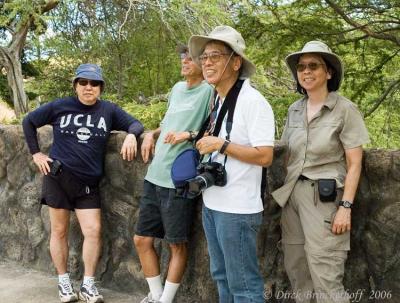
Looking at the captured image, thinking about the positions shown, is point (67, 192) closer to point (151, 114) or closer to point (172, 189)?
point (172, 189)

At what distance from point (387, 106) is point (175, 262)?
15.1 feet

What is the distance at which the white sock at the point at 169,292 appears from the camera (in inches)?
132

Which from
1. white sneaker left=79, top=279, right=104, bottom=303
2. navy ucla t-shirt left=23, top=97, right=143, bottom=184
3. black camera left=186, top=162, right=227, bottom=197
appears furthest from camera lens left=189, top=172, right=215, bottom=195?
white sneaker left=79, top=279, right=104, bottom=303

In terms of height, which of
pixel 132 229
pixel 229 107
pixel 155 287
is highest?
pixel 229 107

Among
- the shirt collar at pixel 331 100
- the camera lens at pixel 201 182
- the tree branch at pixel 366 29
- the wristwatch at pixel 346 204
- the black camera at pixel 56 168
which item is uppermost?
the tree branch at pixel 366 29

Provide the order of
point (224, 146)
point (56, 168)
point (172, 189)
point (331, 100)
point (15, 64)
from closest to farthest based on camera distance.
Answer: point (224, 146), point (331, 100), point (172, 189), point (56, 168), point (15, 64)

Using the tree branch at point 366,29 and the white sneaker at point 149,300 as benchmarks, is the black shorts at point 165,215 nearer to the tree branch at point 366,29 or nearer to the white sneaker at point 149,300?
the white sneaker at point 149,300

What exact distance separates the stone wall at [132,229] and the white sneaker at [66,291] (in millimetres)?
324

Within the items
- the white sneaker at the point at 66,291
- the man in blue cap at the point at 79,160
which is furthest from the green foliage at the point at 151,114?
the white sneaker at the point at 66,291

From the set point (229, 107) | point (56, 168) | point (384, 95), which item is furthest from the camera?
point (384, 95)

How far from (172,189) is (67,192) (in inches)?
39.5

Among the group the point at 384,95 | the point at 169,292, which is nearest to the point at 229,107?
the point at 169,292

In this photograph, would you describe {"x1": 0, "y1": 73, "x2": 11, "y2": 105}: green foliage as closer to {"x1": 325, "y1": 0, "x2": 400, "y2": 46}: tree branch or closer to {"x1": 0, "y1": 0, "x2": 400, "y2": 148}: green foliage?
{"x1": 0, "y1": 0, "x2": 400, "y2": 148}: green foliage

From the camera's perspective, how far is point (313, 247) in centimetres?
267
